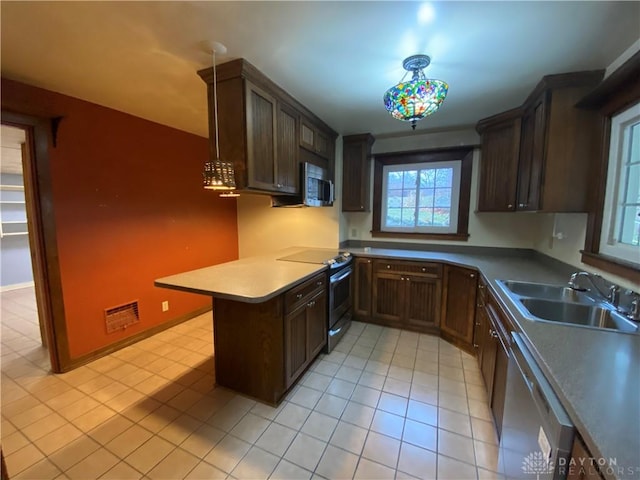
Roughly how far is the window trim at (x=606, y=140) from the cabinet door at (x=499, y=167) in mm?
705

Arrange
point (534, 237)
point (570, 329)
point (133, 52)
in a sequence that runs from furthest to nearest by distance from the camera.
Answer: point (534, 237)
point (133, 52)
point (570, 329)

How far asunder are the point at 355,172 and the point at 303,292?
6.36ft

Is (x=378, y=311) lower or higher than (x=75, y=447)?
higher

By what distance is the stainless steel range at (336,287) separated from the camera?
103 inches

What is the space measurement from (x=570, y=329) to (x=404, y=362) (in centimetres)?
152

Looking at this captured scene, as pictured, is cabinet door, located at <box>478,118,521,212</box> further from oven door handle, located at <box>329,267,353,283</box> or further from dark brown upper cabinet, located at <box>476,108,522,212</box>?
oven door handle, located at <box>329,267,353,283</box>

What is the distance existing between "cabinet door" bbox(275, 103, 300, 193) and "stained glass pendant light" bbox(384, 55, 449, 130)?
977 millimetres

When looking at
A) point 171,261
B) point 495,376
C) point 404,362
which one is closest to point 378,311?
point 404,362

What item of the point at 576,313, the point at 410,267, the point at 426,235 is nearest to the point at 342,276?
the point at 410,267

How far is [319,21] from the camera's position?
1384 millimetres

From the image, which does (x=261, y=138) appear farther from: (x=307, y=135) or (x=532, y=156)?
(x=532, y=156)

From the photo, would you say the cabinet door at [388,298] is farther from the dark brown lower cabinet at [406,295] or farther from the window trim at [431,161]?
the window trim at [431,161]

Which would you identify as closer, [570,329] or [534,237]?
[570,329]

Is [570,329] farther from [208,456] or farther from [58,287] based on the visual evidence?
[58,287]
